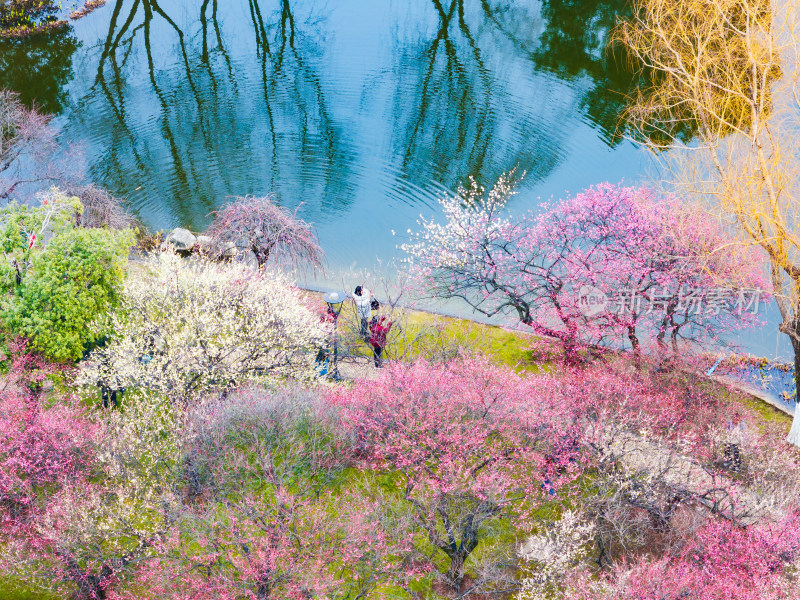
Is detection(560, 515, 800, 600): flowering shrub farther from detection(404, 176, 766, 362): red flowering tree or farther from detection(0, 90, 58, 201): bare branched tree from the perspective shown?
detection(0, 90, 58, 201): bare branched tree

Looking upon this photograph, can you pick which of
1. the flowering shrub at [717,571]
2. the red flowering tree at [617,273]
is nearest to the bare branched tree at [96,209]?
the red flowering tree at [617,273]

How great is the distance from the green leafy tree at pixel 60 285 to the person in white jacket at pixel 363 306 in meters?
7.56

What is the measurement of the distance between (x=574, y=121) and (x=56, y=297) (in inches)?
1084

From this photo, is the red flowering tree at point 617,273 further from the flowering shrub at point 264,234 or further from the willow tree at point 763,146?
the flowering shrub at point 264,234

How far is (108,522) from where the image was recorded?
16.2 metres

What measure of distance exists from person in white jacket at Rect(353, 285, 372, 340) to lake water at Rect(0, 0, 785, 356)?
551 cm

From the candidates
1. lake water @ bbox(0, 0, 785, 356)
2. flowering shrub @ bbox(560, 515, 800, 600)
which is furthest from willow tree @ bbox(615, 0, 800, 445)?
lake water @ bbox(0, 0, 785, 356)

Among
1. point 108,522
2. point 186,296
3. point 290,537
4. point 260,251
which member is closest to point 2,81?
point 260,251

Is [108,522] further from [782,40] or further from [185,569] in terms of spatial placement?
[782,40]

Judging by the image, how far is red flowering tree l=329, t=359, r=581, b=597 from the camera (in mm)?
16766

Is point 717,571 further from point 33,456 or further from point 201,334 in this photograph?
point 33,456

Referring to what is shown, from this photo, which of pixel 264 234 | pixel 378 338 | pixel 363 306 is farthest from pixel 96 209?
pixel 378 338

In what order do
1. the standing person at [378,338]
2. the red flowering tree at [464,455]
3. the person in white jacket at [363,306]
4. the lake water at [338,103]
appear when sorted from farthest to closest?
1. the lake water at [338,103]
2. the standing person at [378,338]
3. the person in white jacket at [363,306]
4. the red flowering tree at [464,455]

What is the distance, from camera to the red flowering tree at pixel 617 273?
22.5 meters
